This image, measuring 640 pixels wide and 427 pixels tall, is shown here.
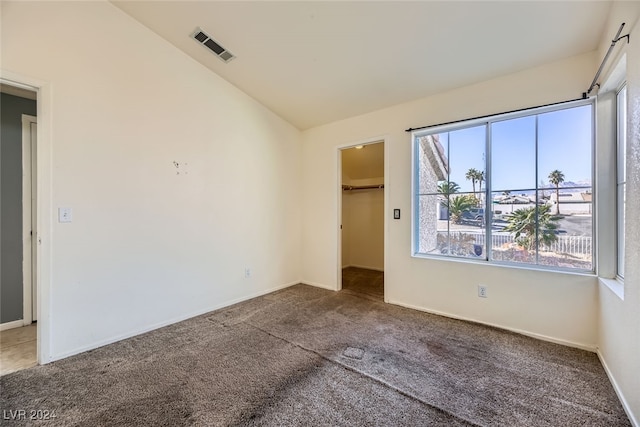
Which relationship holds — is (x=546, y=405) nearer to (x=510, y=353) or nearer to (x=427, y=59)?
(x=510, y=353)

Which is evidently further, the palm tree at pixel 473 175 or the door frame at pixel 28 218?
the palm tree at pixel 473 175

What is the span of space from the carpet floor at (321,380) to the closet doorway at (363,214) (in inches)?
98.8

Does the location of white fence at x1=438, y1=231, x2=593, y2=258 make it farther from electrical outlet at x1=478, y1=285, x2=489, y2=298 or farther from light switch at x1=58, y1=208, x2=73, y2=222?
light switch at x1=58, y1=208, x2=73, y2=222

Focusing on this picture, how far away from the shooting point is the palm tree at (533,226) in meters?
2.48

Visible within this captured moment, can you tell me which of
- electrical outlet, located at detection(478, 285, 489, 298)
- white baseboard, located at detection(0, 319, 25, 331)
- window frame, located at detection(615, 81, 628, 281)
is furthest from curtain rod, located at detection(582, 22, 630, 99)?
A: white baseboard, located at detection(0, 319, 25, 331)

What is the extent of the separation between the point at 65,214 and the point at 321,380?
2462 mm

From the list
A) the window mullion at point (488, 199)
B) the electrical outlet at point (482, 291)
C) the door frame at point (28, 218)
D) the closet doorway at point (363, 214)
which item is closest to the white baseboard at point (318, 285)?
the closet doorway at point (363, 214)

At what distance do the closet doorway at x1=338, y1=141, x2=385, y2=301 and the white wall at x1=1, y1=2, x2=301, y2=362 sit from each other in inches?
87.1

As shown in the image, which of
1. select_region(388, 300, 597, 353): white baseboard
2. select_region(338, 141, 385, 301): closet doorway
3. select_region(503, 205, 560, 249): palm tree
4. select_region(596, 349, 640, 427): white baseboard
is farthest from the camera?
select_region(338, 141, 385, 301): closet doorway

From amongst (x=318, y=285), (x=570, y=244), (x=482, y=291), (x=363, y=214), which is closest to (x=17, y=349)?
(x=318, y=285)

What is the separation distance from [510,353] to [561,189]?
1.57 meters

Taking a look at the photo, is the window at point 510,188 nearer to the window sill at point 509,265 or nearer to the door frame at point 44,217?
the window sill at point 509,265

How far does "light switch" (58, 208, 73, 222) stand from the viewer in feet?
6.96

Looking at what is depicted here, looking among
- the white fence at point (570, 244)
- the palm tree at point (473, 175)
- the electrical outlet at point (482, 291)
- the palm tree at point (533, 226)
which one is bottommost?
the electrical outlet at point (482, 291)
